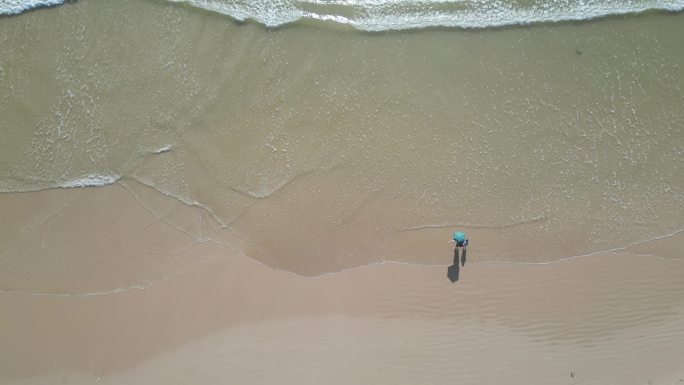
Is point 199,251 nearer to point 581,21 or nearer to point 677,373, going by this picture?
point 581,21

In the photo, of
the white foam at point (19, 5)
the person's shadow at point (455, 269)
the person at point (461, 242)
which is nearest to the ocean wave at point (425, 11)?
the white foam at point (19, 5)

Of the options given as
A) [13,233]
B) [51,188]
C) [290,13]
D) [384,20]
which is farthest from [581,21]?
[13,233]

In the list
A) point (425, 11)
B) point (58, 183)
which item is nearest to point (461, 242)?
point (425, 11)

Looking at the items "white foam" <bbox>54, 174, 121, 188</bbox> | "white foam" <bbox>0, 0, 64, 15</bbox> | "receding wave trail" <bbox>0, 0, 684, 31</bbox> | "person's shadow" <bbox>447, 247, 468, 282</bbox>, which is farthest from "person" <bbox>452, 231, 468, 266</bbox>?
"white foam" <bbox>0, 0, 64, 15</bbox>

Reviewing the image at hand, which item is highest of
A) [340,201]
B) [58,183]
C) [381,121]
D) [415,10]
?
[415,10]

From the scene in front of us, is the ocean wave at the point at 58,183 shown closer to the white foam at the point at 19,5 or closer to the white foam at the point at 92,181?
the white foam at the point at 92,181

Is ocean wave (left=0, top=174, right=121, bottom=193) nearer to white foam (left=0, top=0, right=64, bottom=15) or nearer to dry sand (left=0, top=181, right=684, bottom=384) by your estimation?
dry sand (left=0, top=181, right=684, bottom=384)

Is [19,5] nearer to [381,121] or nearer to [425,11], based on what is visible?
[381,121]
